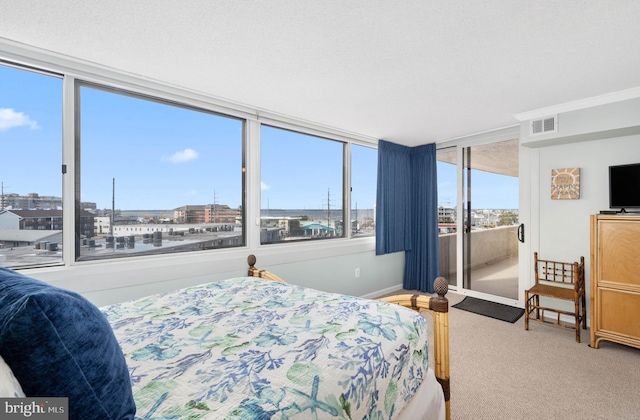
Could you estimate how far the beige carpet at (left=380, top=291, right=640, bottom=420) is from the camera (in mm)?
1883

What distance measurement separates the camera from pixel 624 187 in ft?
9.00

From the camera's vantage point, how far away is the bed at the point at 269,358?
86 cm

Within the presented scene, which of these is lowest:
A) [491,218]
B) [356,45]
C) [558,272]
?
[558,272]

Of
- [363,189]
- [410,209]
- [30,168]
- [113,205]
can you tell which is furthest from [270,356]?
[410,209]

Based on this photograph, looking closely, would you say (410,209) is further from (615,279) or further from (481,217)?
(615,279)

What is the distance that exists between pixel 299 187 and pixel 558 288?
10.2 feet

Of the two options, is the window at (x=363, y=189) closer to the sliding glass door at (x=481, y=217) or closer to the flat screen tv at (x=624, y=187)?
the sliding glass door at (x=481, y=217)

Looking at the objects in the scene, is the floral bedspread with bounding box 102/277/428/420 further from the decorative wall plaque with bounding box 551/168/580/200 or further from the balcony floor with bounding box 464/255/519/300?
the balcony floor with bounding box 464/255/519/300

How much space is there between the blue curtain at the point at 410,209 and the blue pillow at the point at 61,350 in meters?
3.79

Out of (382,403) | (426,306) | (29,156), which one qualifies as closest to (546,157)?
(426,306)

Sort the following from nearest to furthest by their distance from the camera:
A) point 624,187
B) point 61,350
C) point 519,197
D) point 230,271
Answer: point 61,350
point 624,187
point 230,271
point 519,197

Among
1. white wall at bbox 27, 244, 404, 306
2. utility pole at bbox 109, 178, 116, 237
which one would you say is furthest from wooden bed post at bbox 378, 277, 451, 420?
utility pole at bbox 109, 178, 116, 237

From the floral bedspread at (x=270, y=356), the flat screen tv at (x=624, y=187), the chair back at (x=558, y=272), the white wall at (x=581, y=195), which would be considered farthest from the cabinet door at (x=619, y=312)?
the floral bedspread at (x=270, y=356)

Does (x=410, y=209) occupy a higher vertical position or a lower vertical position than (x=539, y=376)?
higher
